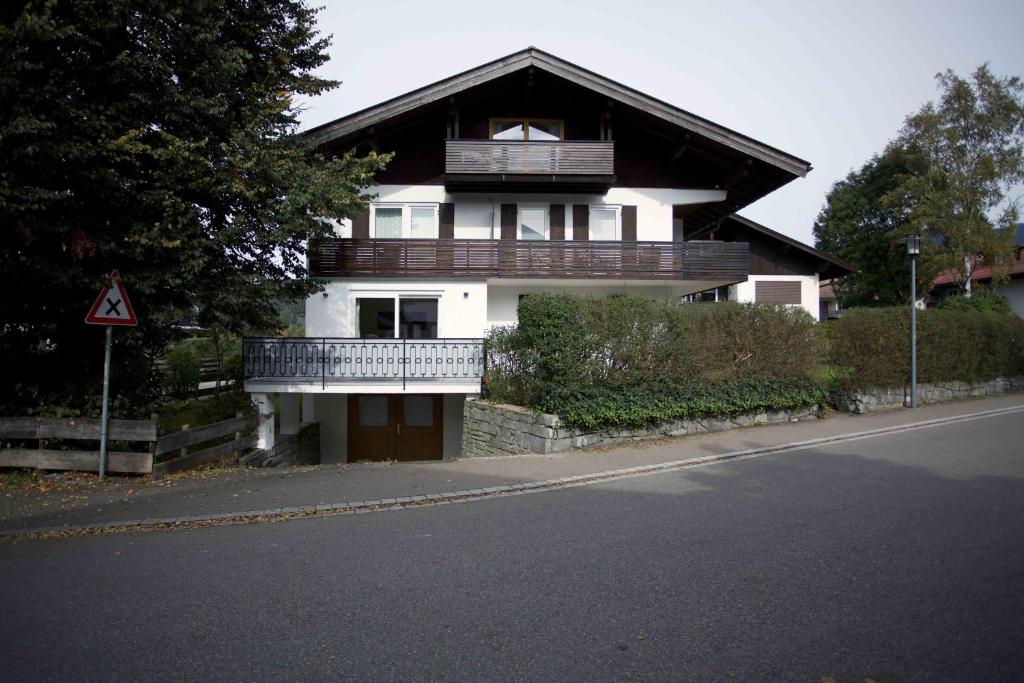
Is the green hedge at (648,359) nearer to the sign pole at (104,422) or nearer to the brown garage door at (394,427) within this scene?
the brown garage door at (394,427)

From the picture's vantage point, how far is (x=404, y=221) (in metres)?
20.0

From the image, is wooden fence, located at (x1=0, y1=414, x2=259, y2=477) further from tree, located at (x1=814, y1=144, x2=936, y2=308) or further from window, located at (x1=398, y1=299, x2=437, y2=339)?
tree, located at (x1=814, y1=144, x2=936, y2=308)

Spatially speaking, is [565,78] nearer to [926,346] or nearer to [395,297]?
[395,297]

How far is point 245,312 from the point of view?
12.0 metres

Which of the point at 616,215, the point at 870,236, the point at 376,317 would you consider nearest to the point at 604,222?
the point at 616,215

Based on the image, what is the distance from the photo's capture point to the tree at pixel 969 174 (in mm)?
31391

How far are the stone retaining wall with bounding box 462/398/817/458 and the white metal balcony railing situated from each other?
1380mm

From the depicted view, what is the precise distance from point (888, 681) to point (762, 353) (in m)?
10.8

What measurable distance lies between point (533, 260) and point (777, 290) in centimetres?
1674

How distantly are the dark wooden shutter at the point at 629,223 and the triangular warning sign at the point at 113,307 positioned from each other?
47.9 ft

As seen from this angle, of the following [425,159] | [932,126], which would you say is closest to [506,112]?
[425,159]

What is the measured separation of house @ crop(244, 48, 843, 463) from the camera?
18594 mm

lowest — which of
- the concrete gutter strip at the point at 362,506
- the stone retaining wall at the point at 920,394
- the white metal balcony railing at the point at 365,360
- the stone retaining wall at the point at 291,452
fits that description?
the stone retaining wall at the point at 291,452

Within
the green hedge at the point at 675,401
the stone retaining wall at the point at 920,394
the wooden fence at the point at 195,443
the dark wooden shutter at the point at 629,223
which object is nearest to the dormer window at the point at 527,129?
the dark wooden shutter at the point at 629,223
